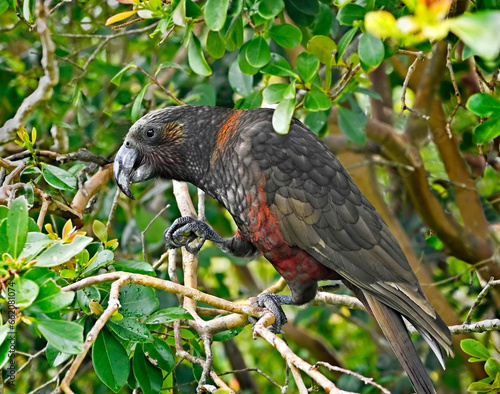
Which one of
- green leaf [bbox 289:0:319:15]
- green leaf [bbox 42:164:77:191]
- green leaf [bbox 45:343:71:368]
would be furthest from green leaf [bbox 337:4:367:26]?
green leaf [bbox 45:343:71:368]

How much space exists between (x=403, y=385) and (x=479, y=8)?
8.60ft

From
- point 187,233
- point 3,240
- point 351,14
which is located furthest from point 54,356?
point 351,14

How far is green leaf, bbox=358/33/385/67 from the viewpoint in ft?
6.81

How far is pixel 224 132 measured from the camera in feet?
8.95

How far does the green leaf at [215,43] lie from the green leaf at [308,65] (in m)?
0.33

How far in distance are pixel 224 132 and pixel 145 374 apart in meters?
1.18

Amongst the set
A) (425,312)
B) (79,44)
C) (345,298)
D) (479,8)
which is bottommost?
(345,298)

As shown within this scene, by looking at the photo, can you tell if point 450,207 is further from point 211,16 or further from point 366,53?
point 211,16

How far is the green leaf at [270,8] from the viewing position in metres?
2.12

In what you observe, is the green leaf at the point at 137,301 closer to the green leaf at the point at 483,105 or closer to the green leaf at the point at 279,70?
the green leaf at the point at 279,70

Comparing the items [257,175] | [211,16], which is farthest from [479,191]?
[211,16]

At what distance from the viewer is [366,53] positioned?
209cm

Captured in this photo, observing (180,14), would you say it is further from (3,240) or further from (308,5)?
(3,240)

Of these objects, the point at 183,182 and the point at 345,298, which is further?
the point at 183,182
